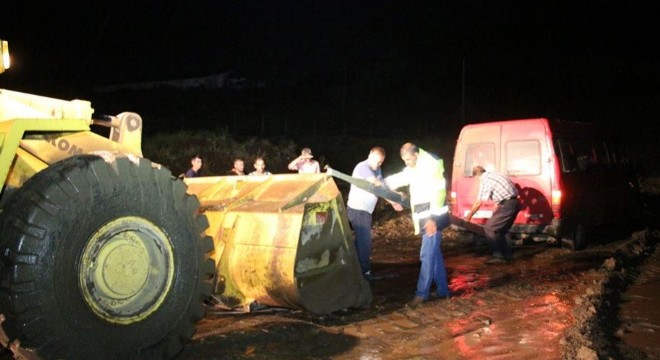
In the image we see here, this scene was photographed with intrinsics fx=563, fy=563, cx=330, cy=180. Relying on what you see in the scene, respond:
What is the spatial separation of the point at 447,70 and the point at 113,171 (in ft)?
122

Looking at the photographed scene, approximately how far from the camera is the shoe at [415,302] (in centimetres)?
573

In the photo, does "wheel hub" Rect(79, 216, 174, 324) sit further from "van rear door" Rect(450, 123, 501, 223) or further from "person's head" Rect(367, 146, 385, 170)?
"van rear door" Rect(450, 123, 501, 223)

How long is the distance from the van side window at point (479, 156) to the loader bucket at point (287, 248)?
4532 millimetres

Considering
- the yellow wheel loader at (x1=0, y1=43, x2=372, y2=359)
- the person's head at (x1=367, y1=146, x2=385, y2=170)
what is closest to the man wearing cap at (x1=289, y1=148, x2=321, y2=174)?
the person's head at (x1=367, y1=146, x2=385, y2=170)

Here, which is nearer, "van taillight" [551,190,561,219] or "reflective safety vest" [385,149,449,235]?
"reflective safety vest" [385,149,449,235]

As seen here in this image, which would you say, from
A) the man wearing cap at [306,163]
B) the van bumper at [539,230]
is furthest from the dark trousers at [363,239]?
the van bumper at [539,230]

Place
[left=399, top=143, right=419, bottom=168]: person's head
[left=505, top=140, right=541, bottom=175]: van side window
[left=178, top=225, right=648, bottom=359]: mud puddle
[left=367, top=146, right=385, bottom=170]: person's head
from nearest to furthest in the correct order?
[left=178, top=225, right=648, bottom=359]: mud puddle < [left=399, top=143, right=419, bottom=168]: person's head < [left=367, top=146, right=385, bottom=170]: person's head < [left=505, top=140, right=541, bottom=175]: van side window

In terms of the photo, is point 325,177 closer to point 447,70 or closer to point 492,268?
point 492,268

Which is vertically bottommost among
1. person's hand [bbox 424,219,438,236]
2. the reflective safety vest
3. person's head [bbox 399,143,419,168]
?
person's hand [bbox 424,219,438,236]

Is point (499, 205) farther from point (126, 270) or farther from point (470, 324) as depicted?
point (126, 270)

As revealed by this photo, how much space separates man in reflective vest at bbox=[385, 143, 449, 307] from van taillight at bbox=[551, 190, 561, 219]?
10.6ft

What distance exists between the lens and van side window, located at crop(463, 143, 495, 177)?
9.30m

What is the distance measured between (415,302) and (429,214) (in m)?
0.97

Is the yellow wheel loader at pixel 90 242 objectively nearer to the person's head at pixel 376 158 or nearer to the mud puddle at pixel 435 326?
the mud puddle at pixel 435 326
